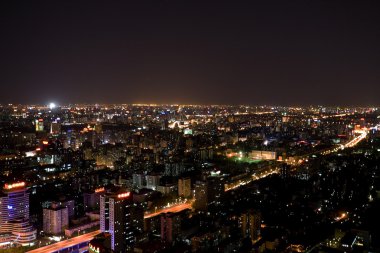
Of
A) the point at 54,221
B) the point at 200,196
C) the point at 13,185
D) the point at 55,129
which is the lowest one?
the point at 54,221

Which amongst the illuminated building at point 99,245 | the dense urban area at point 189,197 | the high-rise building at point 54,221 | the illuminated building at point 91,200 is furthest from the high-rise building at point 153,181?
the illuminated building at point 99,245

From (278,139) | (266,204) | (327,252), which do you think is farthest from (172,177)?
(278,139)

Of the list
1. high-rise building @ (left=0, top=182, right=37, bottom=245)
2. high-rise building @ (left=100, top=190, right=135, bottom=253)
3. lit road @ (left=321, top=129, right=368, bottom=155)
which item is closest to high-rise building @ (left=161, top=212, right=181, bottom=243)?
high-rise building @ (left=100, top=190, right=135, bottom=253)

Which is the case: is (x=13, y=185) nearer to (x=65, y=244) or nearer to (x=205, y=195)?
(x=65, y=244)

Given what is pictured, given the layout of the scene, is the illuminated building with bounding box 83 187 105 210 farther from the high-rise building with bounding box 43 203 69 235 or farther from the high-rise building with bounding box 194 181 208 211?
the high-rise building with bounding box 194 181 208 211

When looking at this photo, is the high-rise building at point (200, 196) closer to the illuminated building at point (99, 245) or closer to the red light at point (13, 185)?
the illuminated building at point (99, 245)

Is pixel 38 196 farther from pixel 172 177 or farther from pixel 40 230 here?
pixel 172 177

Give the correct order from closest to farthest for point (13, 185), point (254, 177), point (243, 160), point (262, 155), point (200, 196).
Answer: point (13, 185) < point (200, 196) < point (254, 177) < point (243, 160) < point (262, 155)

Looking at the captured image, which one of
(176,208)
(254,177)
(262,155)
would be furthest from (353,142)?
(176,208)
